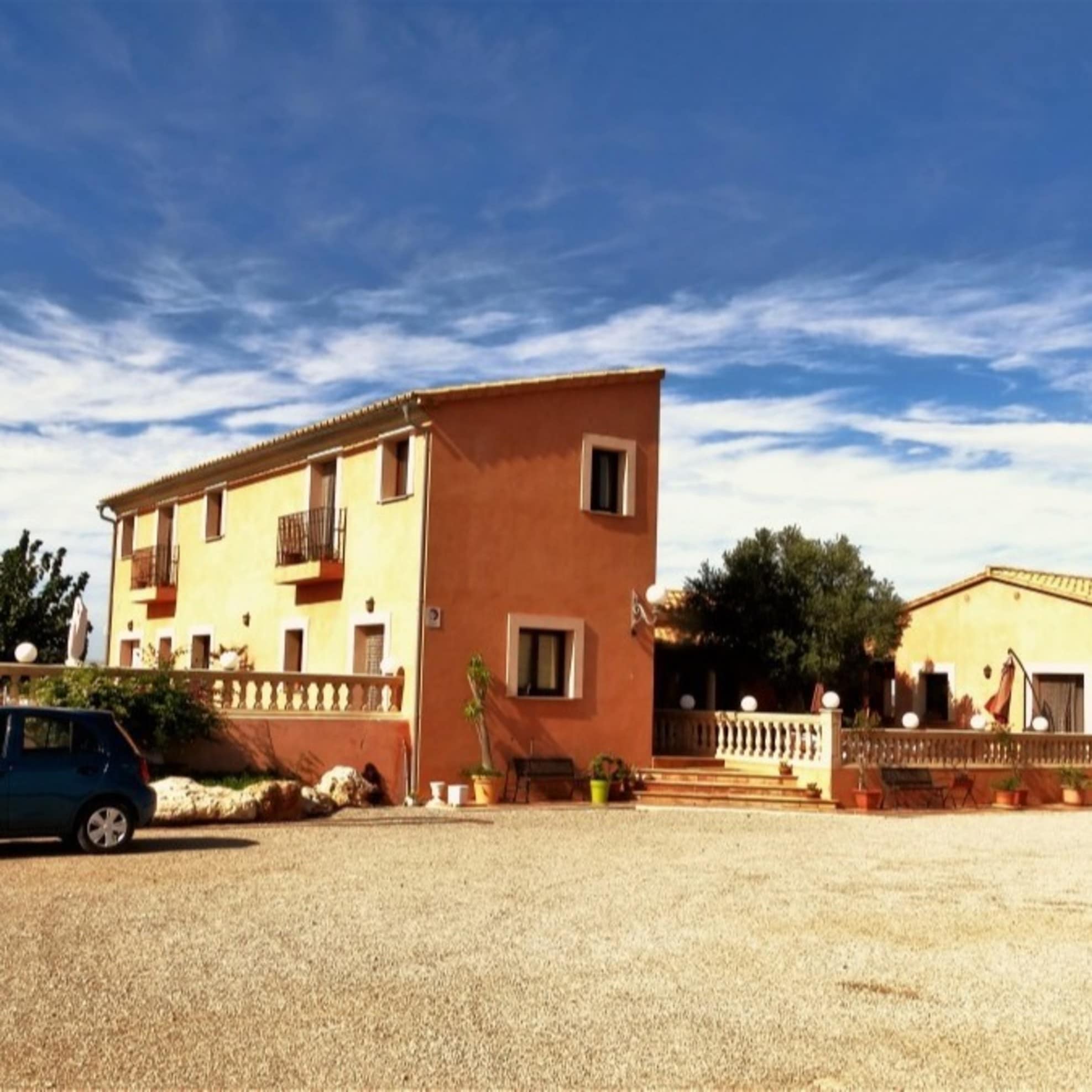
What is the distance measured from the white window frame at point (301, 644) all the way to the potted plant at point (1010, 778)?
38.6 ft

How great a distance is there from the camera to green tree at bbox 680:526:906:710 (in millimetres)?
27094

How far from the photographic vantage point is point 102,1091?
5656mm

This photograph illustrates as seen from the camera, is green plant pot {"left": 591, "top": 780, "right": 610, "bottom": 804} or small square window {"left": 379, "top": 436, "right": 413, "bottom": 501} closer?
green plant pot {"left": 591, "top": 780, "right": 610, "bottom": 804}

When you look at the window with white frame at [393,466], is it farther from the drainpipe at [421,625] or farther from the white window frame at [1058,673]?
the white window frame at [1058,673]

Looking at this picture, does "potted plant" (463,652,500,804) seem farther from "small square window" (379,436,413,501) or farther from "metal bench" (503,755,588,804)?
"small square window" (379,436,413,501)

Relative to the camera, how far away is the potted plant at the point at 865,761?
2178cm

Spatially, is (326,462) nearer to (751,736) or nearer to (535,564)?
(535,564)

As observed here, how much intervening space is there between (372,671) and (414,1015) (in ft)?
53.0

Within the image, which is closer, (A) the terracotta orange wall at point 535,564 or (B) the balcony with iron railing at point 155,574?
(A) the terracotta orange wall at point 535,564

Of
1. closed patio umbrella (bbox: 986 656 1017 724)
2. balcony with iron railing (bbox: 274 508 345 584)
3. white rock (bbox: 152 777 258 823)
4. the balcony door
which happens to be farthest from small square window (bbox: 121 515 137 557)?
closed patio umbrella (bbox: 986 656 1017 724)

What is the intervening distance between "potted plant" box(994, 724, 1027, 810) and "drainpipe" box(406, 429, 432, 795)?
9629mm

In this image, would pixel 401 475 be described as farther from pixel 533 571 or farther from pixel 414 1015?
pixel 414 1015

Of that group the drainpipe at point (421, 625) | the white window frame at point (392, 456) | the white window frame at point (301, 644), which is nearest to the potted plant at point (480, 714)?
the drainpipe at point (421, 625)

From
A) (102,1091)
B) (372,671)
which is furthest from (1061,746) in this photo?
(102,1091)
